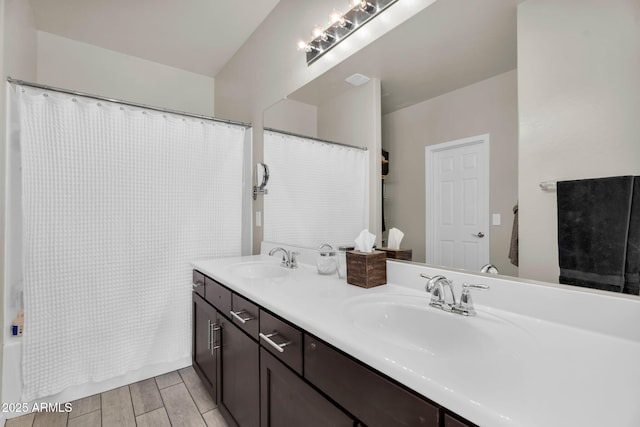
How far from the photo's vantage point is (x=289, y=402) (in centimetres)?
93

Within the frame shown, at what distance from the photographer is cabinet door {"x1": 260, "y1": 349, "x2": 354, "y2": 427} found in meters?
0.78

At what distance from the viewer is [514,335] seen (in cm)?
75

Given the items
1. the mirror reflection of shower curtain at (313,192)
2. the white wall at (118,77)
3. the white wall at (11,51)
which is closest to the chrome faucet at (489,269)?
the mirror reflection of shower curtain at (313,192)

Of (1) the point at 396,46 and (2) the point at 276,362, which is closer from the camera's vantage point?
(2) the point at 276,362

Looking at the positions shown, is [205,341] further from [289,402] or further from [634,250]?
[634,250]

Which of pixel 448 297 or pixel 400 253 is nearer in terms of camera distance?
pixel 448 297

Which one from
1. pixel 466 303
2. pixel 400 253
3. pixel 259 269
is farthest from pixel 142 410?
pixel 466 303

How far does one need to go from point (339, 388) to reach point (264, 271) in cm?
123

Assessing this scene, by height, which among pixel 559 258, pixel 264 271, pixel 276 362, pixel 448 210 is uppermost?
pixel 448 210

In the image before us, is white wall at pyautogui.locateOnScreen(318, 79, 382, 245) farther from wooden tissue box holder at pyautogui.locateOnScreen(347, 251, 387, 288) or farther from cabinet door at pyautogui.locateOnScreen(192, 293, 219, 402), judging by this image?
cabinet door at pyautogui.locateOnScreen(192, 293, 219, 402)

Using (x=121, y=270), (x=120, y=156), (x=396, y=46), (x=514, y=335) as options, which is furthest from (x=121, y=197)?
(x=514, y=335)

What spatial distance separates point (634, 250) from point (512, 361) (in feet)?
1.40

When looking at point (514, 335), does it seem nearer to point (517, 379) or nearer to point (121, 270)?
point (517, 379)

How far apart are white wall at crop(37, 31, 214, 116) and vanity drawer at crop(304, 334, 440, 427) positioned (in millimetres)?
3164
